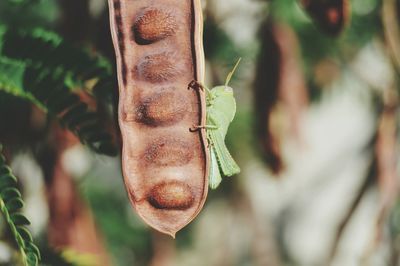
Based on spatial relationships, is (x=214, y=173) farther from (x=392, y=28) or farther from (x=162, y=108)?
(x=392, y=28)

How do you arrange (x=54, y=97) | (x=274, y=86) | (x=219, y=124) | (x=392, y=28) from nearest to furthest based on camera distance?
(x=219, y=124), (x=54, y=97), (x=392, y=28), (x=274, y=86)

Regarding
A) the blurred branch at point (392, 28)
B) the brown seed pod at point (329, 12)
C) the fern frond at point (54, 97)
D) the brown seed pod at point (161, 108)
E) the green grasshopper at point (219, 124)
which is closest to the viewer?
the brown seed pod at point (161, 108)

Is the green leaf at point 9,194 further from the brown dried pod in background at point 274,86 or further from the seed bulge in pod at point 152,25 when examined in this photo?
the brown dried pod in background at point 274,86

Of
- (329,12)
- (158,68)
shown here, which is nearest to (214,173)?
(158,68)

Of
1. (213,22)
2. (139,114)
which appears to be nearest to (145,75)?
(139,114)

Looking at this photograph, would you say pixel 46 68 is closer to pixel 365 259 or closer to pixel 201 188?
pixel 201 188

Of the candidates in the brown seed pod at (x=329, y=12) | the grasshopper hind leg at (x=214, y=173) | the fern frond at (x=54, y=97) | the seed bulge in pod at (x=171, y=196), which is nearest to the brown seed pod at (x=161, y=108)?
the seed bulge in pod at (x=171, y=196)
